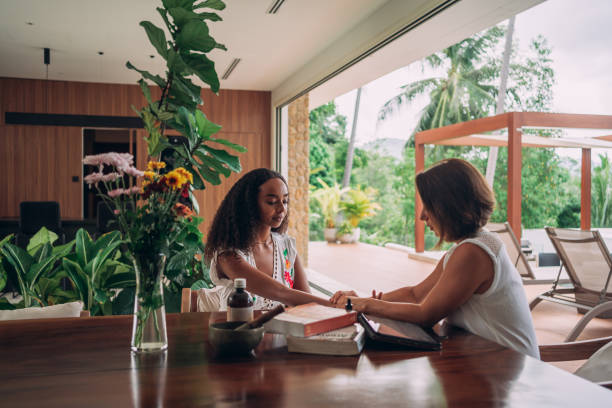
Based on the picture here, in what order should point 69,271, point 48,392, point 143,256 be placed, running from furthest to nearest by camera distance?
1. point 69,271
2. point 143,256
3. point 48,392

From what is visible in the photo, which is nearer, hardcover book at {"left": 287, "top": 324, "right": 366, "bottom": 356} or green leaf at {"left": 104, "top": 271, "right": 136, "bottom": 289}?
hardcover book at {"left": 287, "top": 324, "right": 366, "bottom": 356}

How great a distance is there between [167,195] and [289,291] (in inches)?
31.6

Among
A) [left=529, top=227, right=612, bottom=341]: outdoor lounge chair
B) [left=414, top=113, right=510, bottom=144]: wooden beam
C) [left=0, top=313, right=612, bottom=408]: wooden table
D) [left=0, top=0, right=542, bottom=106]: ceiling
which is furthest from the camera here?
[left=414, top=113, right=510, bottom=144]: wooden beam

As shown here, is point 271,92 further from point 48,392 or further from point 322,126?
point 322,126

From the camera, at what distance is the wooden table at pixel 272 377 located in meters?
0.97

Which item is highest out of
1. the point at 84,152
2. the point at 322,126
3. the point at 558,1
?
the point at 558,1

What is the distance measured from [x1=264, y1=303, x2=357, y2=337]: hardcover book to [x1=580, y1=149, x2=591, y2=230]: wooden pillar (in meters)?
8.43

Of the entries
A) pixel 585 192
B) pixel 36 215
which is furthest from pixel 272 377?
pixel 585 192

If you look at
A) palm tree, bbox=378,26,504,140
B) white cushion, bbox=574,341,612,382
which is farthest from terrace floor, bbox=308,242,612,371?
palm tree, bbox=378,26,504,140

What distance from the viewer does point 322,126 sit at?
860 inches

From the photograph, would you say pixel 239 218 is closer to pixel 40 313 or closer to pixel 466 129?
pixel 40 313

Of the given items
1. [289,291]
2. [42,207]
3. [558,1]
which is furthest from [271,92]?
[558,1]

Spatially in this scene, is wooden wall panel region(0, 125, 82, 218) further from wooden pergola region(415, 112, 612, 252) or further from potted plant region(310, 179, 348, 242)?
potted plant region(310, 179, 348, 242)

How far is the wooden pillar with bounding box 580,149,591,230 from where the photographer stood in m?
8.76
